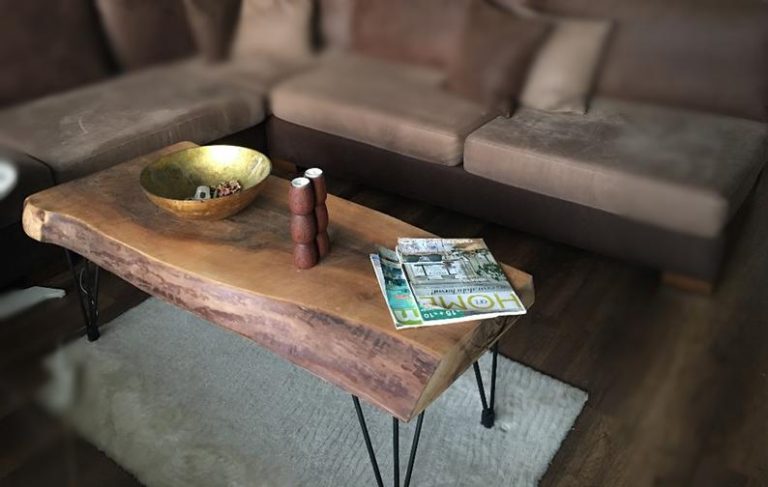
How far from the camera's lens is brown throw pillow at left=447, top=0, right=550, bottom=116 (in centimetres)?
157

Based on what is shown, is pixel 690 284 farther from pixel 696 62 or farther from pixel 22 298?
pixel 22 298

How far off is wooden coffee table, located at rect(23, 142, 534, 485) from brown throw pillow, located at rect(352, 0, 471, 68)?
0.75 m

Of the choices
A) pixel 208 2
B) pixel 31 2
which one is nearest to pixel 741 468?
pixel 208 2

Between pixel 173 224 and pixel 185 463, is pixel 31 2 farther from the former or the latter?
pixel 185 463

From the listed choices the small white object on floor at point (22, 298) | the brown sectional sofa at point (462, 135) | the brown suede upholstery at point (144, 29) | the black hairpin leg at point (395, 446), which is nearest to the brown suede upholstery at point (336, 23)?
the brown sectional sofa at point (462, 135)

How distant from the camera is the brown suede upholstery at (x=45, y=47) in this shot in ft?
4.25

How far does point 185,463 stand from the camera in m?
1.07

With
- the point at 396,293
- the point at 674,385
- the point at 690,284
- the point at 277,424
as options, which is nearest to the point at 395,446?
the point at 396,293

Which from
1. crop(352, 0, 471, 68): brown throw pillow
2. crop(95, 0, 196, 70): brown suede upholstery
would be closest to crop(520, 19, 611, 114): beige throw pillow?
crop(352, 0, 471, 68): brown throw pillow

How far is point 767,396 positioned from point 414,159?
3.11 feet

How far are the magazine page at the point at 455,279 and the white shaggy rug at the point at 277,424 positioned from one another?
307mm

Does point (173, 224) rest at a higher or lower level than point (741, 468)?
higher

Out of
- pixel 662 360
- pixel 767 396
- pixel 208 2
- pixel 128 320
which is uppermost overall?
pixel 208 2

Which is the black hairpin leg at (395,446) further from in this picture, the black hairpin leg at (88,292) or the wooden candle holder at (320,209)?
the black hairpin leg at (88,292)
